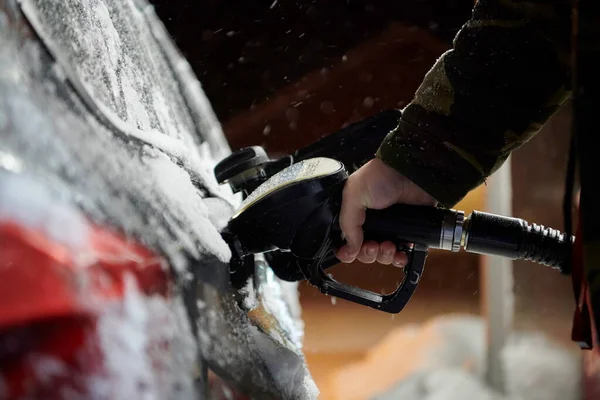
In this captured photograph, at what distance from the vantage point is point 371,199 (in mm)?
704

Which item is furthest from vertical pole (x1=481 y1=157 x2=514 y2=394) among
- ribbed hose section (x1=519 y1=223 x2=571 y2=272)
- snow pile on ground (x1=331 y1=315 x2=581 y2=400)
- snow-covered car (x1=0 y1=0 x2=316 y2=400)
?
snow-covered car (x1=0 y1=0 x2=316 y2=400)

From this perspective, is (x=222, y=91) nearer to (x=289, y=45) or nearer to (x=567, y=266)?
(x=289, y=45)

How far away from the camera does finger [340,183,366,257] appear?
694 mm

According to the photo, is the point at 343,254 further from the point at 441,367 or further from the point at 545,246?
the point at 441,367

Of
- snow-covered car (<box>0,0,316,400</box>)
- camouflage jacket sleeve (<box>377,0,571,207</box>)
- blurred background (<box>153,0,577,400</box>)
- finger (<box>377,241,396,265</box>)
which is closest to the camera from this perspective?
snow-covered car (<box>0,0,316,400</box>)

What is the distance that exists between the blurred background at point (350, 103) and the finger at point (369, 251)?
0.97 meters

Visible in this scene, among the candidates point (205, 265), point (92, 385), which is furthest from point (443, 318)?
point (92, 385)

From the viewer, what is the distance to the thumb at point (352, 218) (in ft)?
2.28

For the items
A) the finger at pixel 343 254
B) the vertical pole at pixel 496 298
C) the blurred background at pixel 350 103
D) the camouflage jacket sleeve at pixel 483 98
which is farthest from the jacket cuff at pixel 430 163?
the vertical pole at pixel 496 298

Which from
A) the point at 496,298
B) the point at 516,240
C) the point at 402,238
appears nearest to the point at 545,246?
the point at 516,240

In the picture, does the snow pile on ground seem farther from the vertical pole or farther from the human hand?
the human hand

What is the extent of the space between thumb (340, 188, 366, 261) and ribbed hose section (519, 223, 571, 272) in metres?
0.19

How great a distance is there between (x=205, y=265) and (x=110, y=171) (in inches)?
5.7

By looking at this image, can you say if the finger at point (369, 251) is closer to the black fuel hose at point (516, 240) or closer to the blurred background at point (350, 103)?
the black fuel hose at point (516, 240)
